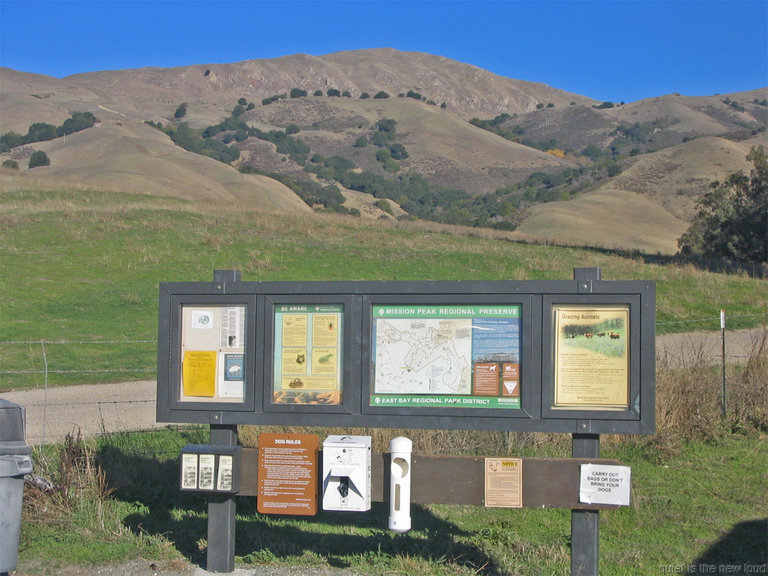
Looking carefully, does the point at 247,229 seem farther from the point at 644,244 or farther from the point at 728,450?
Result: the point at 644,244

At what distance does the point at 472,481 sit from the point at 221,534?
5.49 ft

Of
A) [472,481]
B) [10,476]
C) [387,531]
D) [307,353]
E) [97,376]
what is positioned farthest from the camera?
[97,376]

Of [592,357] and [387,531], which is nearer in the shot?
[592,357]

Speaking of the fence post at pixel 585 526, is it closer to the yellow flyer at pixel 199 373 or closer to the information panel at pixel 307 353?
the information panel at pixel 307 353

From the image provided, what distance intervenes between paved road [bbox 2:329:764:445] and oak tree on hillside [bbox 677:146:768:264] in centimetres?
2094

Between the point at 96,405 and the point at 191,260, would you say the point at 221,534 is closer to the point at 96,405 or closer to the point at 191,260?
the point at 96,405

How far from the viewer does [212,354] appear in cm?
552

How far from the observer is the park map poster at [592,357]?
498 centimetres

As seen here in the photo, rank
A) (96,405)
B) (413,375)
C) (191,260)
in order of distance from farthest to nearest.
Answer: (191,260)
(96,405)
(413,375)

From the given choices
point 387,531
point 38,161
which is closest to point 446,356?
point 387,531

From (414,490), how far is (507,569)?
32.8 inches

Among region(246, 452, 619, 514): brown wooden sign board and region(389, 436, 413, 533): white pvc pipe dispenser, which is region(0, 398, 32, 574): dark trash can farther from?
region(389, 436, 413, 533): white pvc pipe dispenser

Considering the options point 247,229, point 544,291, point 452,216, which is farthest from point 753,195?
point 452,216

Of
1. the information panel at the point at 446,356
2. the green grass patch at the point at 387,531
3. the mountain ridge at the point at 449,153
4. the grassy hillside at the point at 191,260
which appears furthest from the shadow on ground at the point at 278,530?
the mountain ridge at the point at 449,153
